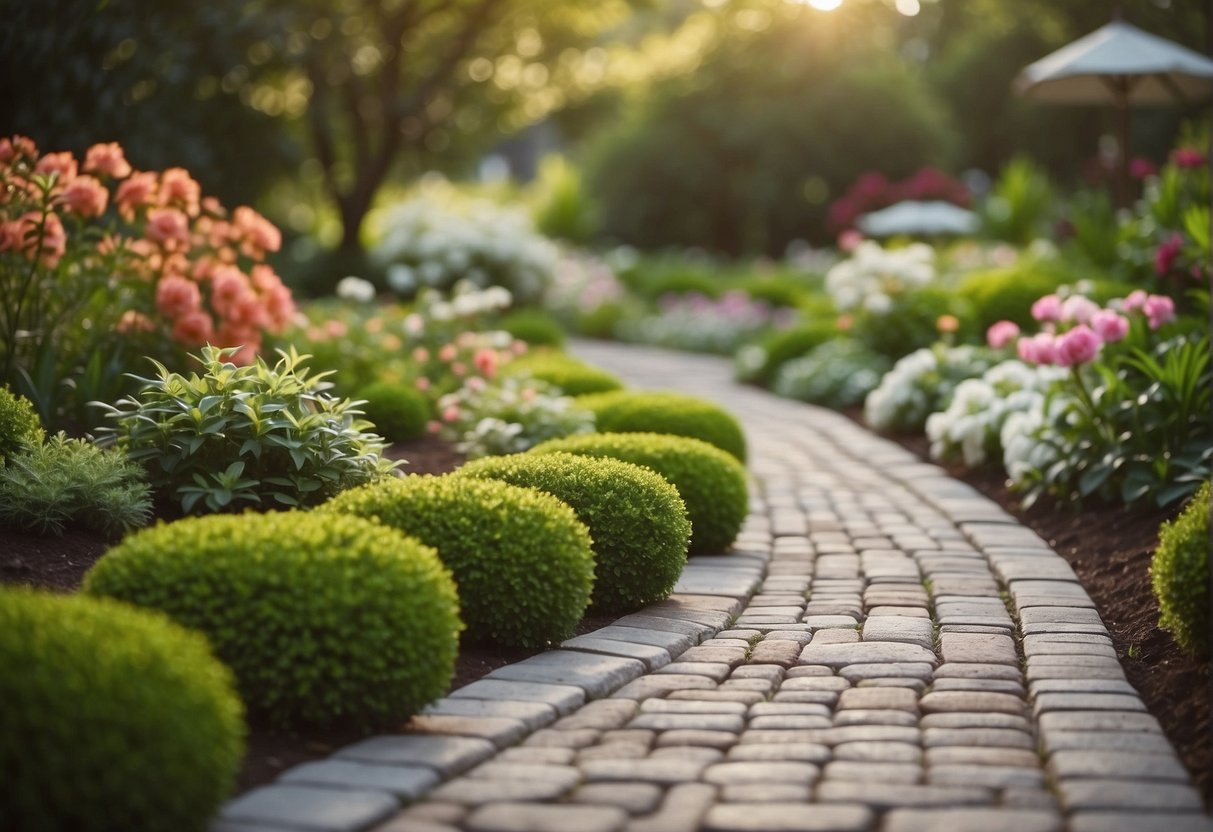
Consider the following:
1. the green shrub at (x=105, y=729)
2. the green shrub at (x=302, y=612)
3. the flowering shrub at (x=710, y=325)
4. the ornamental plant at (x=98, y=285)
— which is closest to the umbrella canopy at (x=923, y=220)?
the flowering shrub at (x=710, y=325)

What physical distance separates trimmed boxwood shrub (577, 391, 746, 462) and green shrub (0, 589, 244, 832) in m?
4.26

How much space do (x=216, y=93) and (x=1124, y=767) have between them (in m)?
11.9

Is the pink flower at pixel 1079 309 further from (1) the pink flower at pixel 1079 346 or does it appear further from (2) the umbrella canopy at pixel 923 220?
(2) the umbrella canopy at pixel 923 220

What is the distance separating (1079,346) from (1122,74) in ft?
22.2

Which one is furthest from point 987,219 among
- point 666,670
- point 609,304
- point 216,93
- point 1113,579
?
point 666,670

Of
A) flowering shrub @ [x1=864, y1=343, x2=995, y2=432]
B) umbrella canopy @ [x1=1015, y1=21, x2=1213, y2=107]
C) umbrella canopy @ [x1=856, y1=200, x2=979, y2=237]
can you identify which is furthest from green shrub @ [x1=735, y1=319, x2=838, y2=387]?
umbrella canopy @ [x1=856, y1=200, x2=979, y2=237]

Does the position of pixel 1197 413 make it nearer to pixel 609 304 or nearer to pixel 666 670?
pixel 666 670

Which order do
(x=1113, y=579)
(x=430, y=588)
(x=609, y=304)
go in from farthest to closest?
(x=609, y=304), (x=1113, y=579), (x=430, y=588)

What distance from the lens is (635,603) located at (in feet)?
15.3

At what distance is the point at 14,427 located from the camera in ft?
15.2

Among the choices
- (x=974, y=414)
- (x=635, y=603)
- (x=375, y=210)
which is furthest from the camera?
(x=375, y=210)

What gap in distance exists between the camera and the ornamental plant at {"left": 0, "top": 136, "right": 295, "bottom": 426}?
5.64 metres

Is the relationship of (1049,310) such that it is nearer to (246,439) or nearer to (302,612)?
(246,439)

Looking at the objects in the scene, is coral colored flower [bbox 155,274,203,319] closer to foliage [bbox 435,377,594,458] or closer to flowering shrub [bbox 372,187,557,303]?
foliage [bbox 435,377,594,458]
